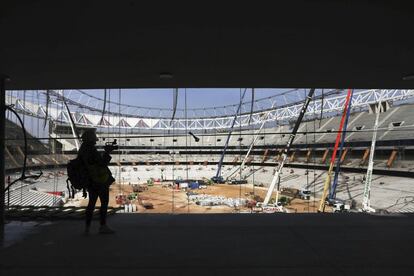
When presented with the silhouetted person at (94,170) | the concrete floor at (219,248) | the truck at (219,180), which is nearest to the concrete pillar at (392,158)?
the truck at (219,180)

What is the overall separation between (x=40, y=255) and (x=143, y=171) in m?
20.4

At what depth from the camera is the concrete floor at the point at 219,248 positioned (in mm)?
1475

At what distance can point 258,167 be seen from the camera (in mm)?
18906
